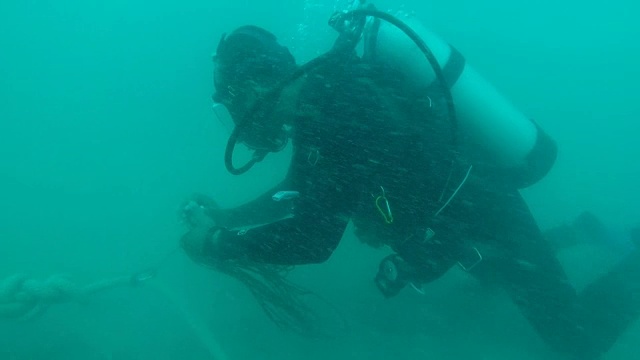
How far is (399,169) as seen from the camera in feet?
9.37

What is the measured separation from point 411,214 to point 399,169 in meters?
0.39

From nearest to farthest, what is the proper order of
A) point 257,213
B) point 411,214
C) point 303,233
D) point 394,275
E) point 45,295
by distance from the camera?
1. point 303,233
2. point 411,214
3. point 394,275
4. point 257,213
5. point 45,295

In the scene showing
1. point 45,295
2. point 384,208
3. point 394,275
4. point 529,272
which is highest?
point 529,272

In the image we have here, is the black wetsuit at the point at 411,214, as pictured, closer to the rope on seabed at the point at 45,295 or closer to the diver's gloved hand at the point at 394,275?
the diver's gloved hand at the point at 394,275

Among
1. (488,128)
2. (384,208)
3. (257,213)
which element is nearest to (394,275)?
(384,208)

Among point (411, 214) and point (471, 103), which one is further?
point (471, 103)

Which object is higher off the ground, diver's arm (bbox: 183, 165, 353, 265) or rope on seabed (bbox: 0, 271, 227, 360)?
diver's arm (bbox: 183, 165, 353, 265)

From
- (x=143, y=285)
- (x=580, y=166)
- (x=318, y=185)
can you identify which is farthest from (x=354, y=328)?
(x=580, y=166)

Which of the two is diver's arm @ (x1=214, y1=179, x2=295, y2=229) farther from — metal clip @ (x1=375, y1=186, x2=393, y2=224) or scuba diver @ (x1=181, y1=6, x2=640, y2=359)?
metal clip @ (x1=375, y1=186, x2=393, y2=224)

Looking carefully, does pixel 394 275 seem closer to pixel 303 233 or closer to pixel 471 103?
pixel 303 233

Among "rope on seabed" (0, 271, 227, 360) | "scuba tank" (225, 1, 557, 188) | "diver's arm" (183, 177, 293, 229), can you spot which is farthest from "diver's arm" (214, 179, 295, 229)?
"rope on seabed" (0, 271, 227, 360)

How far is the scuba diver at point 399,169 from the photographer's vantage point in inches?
106

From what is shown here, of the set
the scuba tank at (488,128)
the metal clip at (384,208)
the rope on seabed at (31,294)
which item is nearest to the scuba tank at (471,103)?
the scuba tank at (488,128)

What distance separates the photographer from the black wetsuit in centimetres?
265
